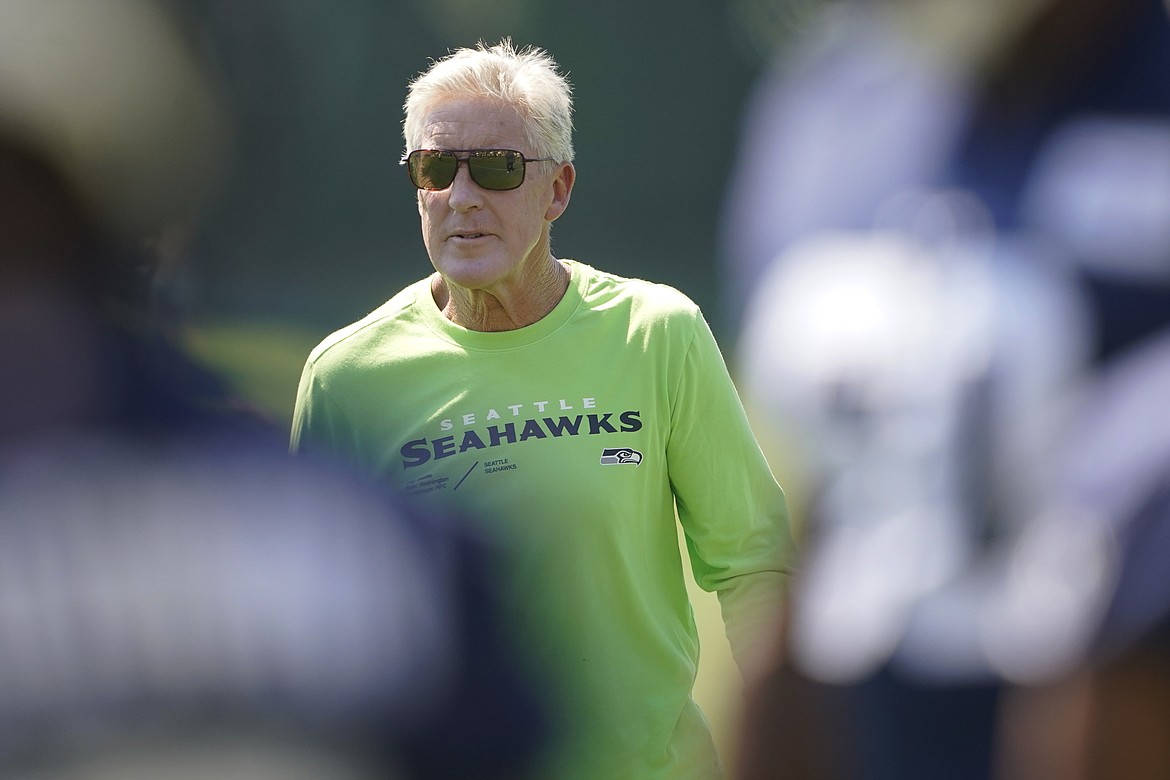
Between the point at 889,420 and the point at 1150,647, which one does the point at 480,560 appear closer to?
the point at 889,420

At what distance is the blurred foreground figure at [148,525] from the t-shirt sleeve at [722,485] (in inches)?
50.3

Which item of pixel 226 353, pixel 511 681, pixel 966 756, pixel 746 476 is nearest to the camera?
pixel 966 756

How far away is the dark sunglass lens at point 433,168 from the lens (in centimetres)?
247

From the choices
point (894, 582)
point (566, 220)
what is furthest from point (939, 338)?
point (566, 220)

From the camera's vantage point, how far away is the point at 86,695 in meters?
1.00

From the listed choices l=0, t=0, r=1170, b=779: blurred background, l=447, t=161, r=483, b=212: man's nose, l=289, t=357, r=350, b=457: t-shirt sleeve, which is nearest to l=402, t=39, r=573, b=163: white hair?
l=447, t=161, r=483, b=212: man's nose

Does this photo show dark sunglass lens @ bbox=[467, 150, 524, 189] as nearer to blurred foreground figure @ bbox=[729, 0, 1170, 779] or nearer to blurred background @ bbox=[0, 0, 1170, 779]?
blurred background @ bbox=[0, 0, 1170, 779]

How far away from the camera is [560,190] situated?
2.63 meters

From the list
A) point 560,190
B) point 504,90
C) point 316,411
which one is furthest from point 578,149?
point 316,411

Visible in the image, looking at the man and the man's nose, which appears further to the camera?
the man's nose

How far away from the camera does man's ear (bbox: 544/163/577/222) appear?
2604 millimetres

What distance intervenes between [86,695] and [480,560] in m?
0.33

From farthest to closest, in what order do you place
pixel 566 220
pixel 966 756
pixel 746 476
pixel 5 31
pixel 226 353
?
pixel 566 220 → pixel 746 476 → pixel 226 353 → pixel 966 756 → pixel 5 31

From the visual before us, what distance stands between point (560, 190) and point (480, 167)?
0.21 metres
